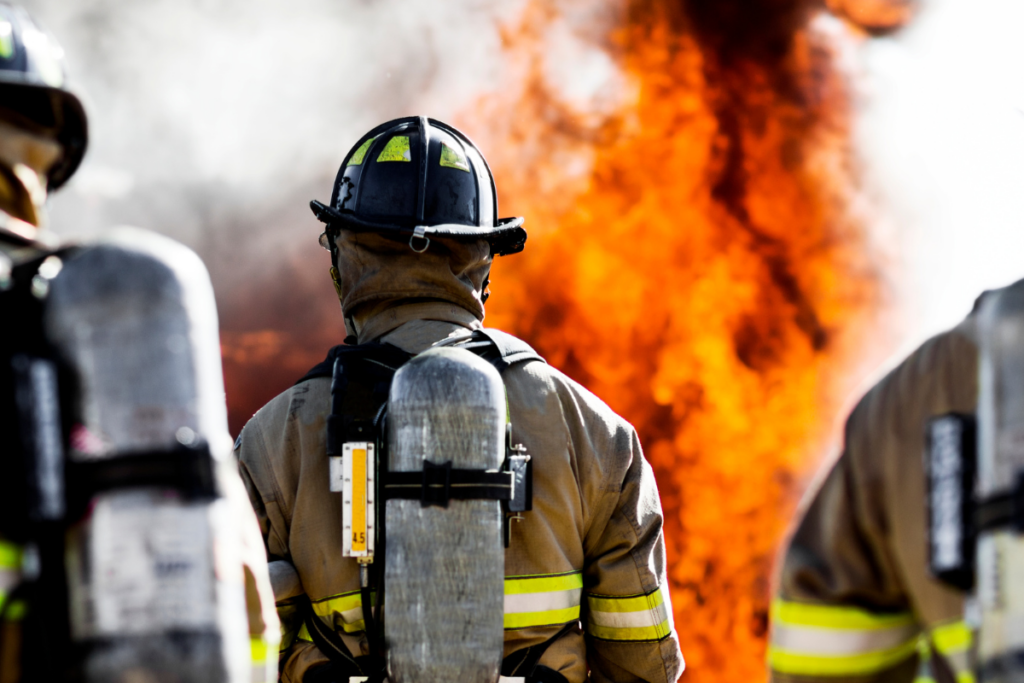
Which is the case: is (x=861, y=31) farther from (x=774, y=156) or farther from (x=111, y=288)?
(x=111, y=288)

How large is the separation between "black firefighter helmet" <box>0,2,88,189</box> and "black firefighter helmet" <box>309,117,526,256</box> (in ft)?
4.92

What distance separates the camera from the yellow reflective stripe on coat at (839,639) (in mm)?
2152

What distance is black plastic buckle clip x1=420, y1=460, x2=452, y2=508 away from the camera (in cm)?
297

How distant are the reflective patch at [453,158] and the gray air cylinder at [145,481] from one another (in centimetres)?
206

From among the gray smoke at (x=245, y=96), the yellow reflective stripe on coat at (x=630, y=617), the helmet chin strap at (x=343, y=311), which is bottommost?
the yellow reflective stripe on coat at (x=630, y=617)

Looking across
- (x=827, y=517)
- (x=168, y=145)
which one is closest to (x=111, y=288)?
(x=827, y=517)

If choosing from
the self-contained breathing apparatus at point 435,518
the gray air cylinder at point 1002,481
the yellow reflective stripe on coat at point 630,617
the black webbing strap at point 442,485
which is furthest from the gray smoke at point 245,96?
the gray air cylinder at point 1002,481

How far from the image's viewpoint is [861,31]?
29.5 ft

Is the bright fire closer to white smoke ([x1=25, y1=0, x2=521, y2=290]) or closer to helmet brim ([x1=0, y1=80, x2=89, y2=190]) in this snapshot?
white smoke ([x1=25, y1=0, x2=521, y2=290])

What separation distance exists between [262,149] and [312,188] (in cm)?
57

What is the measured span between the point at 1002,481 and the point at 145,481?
1501 millimetres

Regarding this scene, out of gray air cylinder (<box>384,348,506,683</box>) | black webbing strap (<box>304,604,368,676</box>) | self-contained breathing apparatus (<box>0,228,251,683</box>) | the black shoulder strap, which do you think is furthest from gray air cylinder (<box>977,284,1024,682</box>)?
black webbing strap (<box>304,604,368,676</box>)

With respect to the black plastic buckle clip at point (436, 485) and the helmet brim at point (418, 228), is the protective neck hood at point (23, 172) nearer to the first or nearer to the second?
the black plastic buckle clip at point (436, 485)

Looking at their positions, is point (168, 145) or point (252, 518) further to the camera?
point (168, 145)
